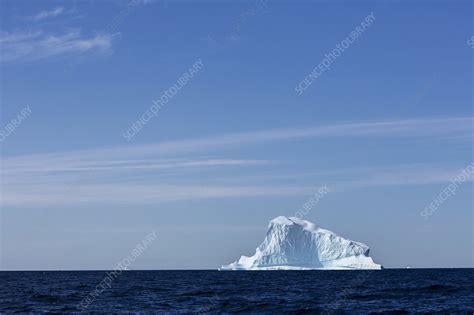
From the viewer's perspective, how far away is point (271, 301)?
172ft

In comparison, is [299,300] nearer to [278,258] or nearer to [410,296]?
[410,296]

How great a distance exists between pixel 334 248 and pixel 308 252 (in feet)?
26.8

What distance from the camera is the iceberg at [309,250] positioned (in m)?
180

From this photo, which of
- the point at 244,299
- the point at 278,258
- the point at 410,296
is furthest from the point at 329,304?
the point at 278,258

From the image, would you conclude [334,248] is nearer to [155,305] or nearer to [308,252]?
[308,252]

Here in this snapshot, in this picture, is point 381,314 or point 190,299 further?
point 190,299

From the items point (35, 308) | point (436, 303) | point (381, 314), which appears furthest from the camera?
point (436, 303)

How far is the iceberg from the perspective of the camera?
180500mm

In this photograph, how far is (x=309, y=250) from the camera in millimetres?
183500

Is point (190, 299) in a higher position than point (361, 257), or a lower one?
lower

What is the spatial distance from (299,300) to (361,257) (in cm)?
13596

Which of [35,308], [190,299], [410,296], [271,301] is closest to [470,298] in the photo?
[410,296]

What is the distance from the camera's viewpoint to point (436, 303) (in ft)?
164

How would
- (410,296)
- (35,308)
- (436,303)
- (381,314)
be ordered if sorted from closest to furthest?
(381,314) < (35,308) < (436,303) < (410,296)
